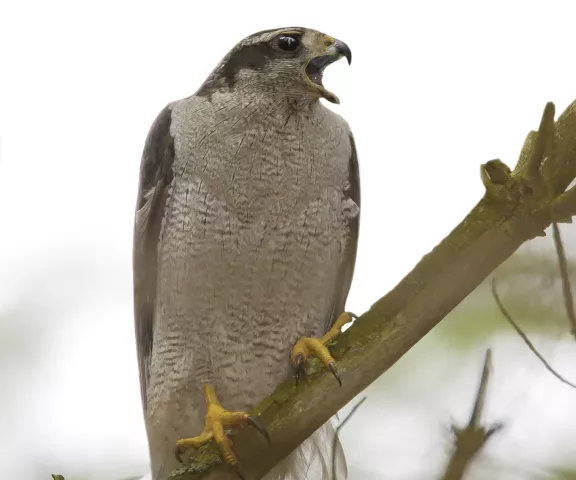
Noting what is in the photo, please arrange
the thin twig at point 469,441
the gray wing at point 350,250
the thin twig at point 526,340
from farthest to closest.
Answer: the gray wing at point 350,250, the thin twig at point 526,340, the thin twig at point 469,441

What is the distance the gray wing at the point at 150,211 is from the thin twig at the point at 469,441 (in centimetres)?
148

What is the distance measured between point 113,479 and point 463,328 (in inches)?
42.0

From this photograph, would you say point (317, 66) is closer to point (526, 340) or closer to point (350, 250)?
point (350, 250)

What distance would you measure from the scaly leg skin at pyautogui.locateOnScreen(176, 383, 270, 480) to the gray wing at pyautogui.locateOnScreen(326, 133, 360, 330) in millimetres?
527

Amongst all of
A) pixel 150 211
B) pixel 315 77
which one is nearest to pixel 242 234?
pixel 150 211

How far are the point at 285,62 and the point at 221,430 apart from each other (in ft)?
3.59

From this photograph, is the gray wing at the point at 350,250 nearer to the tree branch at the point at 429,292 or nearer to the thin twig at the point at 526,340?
the tree branch at the point at 429,292

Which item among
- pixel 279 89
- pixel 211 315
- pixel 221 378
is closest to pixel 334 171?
pixel 279 89

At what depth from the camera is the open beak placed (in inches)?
88.9

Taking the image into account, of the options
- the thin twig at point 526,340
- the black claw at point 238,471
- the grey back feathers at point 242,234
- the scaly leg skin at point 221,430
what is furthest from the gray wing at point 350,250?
the thin twig at point 526,340

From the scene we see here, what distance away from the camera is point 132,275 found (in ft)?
8.39

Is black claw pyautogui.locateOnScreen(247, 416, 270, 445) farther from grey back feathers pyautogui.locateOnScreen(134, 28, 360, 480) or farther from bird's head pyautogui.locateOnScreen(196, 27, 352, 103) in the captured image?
bird's head pyautogui.locateOnScreen(196, 27, 352, 103)

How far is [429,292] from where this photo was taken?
5.52 feet

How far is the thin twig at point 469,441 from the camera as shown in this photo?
1.05 meters
